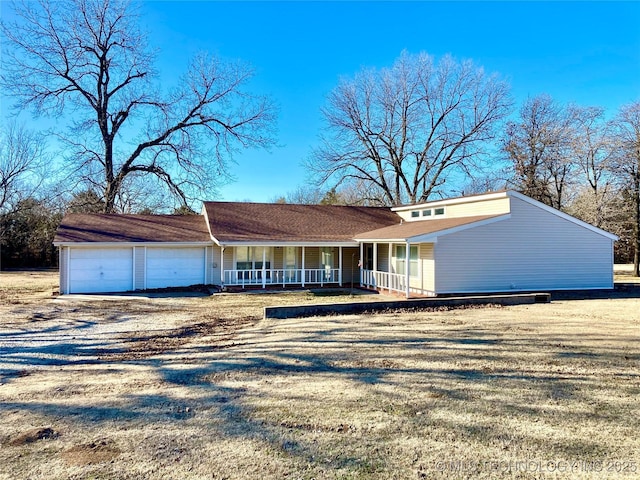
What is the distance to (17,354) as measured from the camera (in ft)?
23.5

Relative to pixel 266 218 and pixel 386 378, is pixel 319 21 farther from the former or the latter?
pixel 386 378

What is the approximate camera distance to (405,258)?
1716cm

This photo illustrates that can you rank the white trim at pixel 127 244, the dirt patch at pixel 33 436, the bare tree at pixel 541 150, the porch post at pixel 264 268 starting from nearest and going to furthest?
1. the dirt patch at pixel 33 436
2. the white trim at pixel 127 244
3. the porch post at pixel 264 268
4. the bare tree at pixel 541 150

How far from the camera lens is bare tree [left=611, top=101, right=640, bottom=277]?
2577 centimetres

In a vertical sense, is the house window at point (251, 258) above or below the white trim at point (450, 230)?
below

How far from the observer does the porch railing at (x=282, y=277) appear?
18375mm

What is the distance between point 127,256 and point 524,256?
52.3 feet

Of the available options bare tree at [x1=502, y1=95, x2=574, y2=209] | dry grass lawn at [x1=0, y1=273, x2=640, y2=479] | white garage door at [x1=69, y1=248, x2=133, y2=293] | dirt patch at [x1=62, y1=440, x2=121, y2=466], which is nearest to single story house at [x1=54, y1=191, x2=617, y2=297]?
white garage door at [x1=69, y1=248, x2=133, y2=293]

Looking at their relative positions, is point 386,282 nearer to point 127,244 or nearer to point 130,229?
point 127,244

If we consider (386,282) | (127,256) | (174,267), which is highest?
(127,256)

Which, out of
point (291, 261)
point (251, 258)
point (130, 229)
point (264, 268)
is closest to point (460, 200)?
point (291, 261)

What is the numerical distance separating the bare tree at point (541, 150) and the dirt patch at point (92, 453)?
32018 millimetres

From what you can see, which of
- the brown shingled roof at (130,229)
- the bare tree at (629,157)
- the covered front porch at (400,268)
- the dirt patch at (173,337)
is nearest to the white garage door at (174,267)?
the brown shingled roof at (130,229)

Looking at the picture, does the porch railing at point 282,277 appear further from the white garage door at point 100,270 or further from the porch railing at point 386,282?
the white garage door at point 100,270
